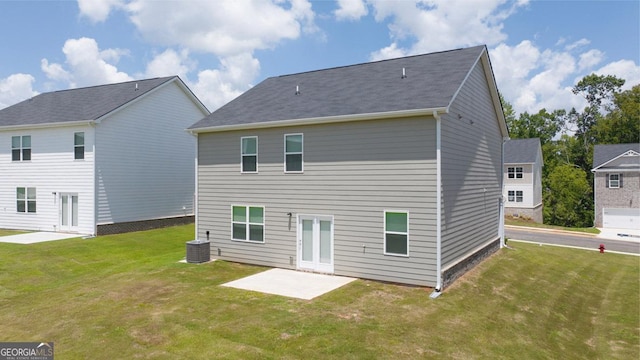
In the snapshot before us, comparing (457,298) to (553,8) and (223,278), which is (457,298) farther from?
(553,8)

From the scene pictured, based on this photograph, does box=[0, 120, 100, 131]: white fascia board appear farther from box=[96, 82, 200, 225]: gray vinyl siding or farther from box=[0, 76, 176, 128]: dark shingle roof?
box=[96, 82, 200, 225]: gray vinyl siding

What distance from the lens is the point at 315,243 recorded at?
518 inches

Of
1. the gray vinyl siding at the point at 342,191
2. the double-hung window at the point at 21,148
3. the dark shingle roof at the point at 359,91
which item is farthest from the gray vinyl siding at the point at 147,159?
the dark shingle roof at the point at 359,91

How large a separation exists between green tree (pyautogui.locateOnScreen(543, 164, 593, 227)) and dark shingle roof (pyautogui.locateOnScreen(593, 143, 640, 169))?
14.0 feet

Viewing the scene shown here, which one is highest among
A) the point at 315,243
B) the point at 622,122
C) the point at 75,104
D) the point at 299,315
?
the point at 622,122

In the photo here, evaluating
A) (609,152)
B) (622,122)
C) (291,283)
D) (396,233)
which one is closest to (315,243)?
(291,283)

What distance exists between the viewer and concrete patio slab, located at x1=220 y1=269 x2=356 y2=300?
10.9 m

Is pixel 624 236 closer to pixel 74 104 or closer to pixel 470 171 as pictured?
pixel 470 171

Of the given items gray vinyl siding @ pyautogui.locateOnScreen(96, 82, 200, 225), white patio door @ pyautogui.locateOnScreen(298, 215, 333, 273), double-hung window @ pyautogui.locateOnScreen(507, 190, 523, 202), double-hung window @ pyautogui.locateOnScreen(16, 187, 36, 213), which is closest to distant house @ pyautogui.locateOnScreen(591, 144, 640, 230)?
double-hung window @ pyautogui.locateOnScreen(507, 190, 523, 202)

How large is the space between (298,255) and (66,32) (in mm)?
16601

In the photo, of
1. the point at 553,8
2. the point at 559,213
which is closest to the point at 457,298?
the point at 553,8

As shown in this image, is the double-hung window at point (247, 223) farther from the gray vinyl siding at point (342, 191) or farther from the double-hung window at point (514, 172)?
the double-hung window at point (514, 172)

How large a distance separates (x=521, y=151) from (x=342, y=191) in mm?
35835

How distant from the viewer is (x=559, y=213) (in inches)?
1731
